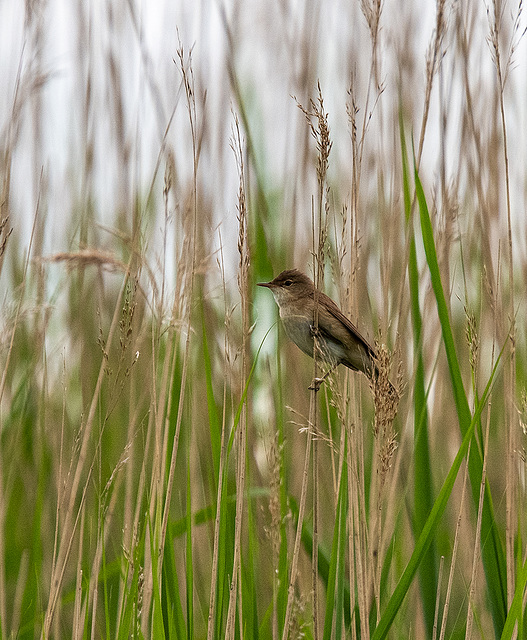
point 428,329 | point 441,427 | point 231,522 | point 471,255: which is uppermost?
point 471,255

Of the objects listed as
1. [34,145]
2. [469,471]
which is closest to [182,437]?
[469,471]

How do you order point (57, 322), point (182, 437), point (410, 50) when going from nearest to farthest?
point (182, 437) → point (410, 50) → point (57, 322)

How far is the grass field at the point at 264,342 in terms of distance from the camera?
1.82m

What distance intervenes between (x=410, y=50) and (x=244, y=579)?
2.08 m

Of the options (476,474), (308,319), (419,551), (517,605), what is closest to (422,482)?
(476,474)

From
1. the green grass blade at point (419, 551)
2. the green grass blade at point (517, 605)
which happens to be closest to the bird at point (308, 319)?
the green grass blade at point (419, 551)

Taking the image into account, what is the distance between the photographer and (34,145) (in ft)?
10.4

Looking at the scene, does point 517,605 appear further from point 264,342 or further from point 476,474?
point 264,342

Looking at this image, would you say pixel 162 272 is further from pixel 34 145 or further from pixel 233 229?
pixel 34 145

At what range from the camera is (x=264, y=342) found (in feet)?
7.41

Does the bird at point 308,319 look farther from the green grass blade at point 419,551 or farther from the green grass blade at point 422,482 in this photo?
the green grass blade at point 419,551

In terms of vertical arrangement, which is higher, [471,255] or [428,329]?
[471,255]

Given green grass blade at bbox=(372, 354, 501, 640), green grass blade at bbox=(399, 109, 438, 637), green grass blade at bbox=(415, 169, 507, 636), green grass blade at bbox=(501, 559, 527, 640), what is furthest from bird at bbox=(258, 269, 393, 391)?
green grass blade at bbox=(501, 559, 527, 640)

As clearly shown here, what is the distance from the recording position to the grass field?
182 centimetres
